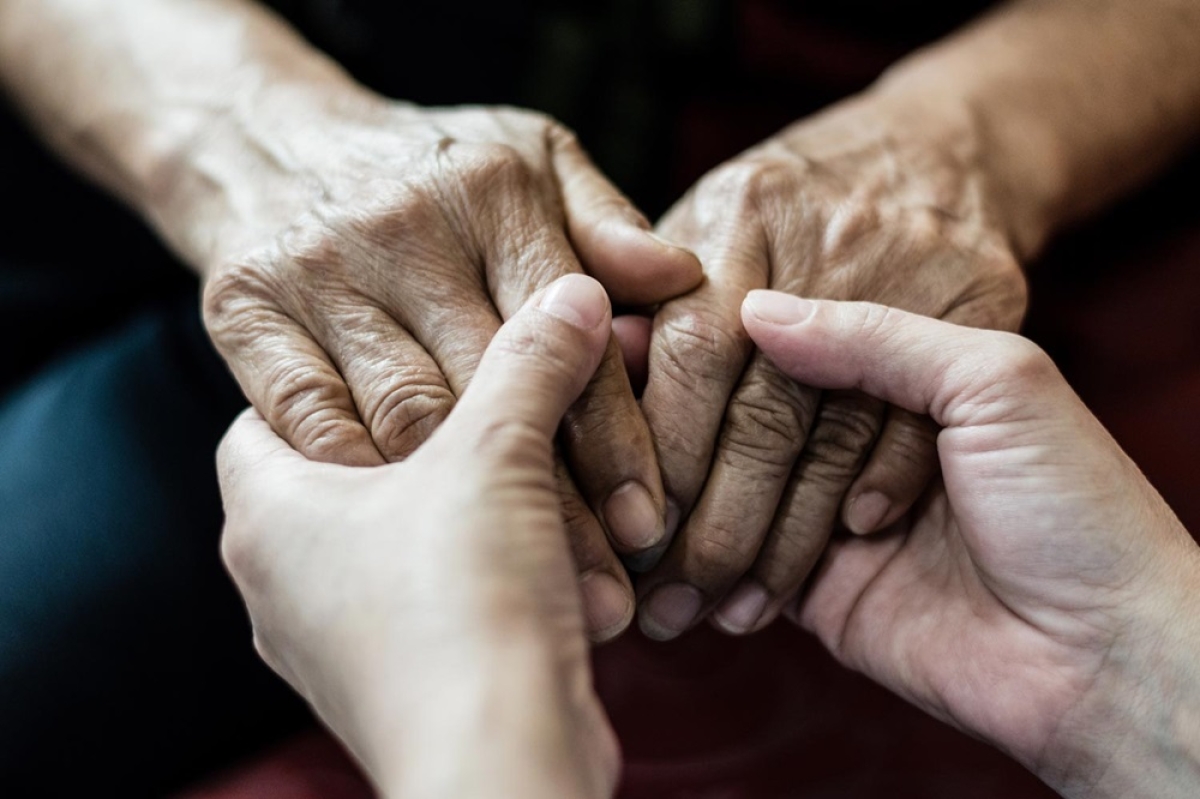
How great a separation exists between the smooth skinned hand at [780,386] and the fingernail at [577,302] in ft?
0.40

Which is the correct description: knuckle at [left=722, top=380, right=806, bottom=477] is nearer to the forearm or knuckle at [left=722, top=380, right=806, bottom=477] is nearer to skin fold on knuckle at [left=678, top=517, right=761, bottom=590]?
skin fold on knuckle at [left=678, top=517, right=761, bottom=590]

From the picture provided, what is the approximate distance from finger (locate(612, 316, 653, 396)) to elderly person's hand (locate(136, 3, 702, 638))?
0.02m

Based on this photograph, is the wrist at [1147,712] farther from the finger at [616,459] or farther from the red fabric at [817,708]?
the finger at [616,459]

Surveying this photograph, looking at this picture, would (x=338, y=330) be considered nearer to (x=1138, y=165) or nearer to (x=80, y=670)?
(x=80, y=670)

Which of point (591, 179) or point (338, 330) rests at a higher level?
point (591, 179)

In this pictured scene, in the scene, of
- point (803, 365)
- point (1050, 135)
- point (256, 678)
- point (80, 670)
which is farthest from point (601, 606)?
point (1050, 135)

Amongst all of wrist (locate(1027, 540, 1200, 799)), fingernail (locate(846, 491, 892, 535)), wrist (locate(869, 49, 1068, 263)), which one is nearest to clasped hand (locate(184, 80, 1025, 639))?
fingernail (locate(846, 491, 892, 535))

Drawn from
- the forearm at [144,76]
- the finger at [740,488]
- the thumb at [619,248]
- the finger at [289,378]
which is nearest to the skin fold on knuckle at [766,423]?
the finger at [740,488]

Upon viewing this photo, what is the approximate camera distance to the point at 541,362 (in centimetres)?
70

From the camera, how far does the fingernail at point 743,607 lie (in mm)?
912

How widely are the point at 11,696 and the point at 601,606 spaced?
55 centimetres

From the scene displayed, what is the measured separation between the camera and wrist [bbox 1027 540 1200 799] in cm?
77

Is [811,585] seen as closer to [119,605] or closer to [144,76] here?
[119,605]

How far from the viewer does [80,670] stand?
2.95 ft
